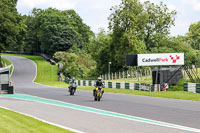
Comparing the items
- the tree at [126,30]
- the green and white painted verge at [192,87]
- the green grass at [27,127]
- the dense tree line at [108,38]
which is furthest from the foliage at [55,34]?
the green grass at [27,127]

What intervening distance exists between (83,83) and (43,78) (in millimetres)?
13661

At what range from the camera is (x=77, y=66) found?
260 feet

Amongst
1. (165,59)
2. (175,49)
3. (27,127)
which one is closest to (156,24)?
(175,49)

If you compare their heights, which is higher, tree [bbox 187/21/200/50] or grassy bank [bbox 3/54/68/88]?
tree [bbox 187/21/200/50]

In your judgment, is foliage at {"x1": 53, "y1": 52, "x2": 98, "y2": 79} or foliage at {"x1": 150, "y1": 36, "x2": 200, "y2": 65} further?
foliage at {"x1": 150, "y1": 36, "x2": 200, "y2": 65}

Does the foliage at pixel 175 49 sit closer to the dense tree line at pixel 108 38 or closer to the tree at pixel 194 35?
the dense tree line at pixel 108 38

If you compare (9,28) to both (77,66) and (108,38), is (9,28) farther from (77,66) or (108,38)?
(108,38)

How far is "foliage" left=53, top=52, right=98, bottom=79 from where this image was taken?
7344cm

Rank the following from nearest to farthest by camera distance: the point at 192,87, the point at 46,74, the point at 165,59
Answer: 1. the point at 192,87
2. the point at 165,59
3. the point at 46,74

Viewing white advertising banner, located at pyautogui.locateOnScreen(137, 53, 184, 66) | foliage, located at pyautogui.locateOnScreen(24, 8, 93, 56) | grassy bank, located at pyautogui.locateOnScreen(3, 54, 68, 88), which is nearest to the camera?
white advertising banner, located at pyautogui.locateOnScreen(137, 53, 184, 66)

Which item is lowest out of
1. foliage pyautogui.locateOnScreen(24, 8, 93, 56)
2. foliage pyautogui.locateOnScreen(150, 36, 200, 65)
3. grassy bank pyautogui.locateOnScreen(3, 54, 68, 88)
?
grassy bank pyautogui.locateOnScreen(3, 54, 68, 88)

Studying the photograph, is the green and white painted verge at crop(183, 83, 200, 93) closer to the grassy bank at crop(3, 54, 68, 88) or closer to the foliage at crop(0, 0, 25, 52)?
the grassy bank at crop(3, 54, 68, 88)

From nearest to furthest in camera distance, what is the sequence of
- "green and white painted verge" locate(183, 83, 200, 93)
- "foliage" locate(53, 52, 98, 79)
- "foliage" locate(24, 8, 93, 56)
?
"green and white painted verge" locate(183, 83, 200, 93) < "foliage" locate(53, 52, 98, 79) < "foliage" locate(24, 8, 93, 56)

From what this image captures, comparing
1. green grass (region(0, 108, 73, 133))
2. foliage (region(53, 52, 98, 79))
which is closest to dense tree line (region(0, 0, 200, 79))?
foliage (region(53, 52, 98, 79))
